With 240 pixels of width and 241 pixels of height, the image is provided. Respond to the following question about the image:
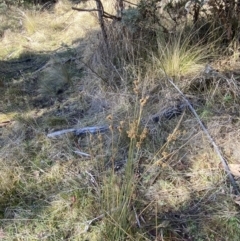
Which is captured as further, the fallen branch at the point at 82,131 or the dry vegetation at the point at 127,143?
the fallen branch at the point at 82,131

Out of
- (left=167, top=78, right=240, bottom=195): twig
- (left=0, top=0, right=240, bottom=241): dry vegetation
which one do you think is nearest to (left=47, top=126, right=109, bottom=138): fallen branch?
(left=0, top=0, right=240, bottom=241): dry vegetation

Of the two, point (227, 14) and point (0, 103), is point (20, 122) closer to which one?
point (0, 103)

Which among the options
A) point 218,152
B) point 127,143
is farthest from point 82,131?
point 218,152

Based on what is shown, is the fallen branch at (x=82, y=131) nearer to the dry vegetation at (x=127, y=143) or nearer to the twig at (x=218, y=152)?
the dry vegetation at (x=127, y=143)

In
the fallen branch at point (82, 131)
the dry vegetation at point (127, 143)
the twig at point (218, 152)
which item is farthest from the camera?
the fallen branch at point (82, 131)

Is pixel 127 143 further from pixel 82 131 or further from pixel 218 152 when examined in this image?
pixel 218 152

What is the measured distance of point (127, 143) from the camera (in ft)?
8.83

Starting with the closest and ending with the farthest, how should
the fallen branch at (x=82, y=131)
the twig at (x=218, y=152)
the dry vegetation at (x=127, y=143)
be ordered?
the dry vegetation at (x=127, y=143) < the twig at (x=218, y=152) < the fallen branch at (x=82, y=131)

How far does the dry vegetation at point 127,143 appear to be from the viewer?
203 cm

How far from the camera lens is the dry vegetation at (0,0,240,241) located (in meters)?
2.03

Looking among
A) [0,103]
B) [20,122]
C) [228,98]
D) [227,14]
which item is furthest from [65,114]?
[227,14]

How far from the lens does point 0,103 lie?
395cm

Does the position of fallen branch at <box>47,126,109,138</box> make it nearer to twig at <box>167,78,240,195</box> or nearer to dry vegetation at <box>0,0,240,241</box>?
dry vegetation at <box>0,0,240,241</box>

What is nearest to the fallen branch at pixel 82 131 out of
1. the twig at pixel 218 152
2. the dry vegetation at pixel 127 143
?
the dry vegetation at pixel 127 143
